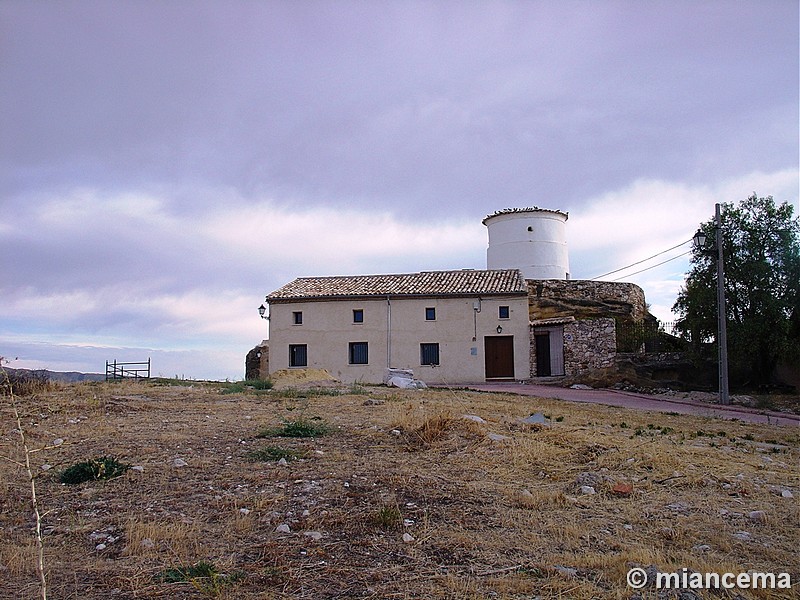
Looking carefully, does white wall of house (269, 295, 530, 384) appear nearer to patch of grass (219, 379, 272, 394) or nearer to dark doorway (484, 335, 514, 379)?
dark doorway (484, 335, 514, 379)

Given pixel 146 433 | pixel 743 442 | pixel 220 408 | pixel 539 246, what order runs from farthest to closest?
pixel 539 246
pixel 220 408
pixel 743 442
pixel 146 433

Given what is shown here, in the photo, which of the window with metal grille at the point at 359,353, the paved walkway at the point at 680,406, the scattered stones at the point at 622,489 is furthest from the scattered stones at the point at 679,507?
the window with metal grille at the point at 359,353

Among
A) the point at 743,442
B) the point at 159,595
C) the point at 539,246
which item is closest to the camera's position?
the point at 159,595

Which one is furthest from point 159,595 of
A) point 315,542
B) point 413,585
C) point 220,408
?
point 220,408

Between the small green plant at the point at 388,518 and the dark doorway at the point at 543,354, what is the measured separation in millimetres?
24712

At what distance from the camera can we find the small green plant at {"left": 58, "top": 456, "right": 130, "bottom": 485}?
6.25 metres

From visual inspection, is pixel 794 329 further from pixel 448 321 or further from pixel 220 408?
pixel 220 408

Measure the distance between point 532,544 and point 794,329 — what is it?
2021cm

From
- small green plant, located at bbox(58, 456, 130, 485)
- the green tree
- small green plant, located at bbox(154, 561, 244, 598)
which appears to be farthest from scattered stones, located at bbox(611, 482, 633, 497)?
the green tree

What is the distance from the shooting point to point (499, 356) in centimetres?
2870

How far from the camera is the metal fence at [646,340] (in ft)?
88.4

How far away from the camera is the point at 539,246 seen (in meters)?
37.5

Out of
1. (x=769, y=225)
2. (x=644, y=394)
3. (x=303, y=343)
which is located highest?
(x=769, y=225)

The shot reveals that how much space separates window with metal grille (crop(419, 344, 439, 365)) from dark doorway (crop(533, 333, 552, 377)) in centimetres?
443
